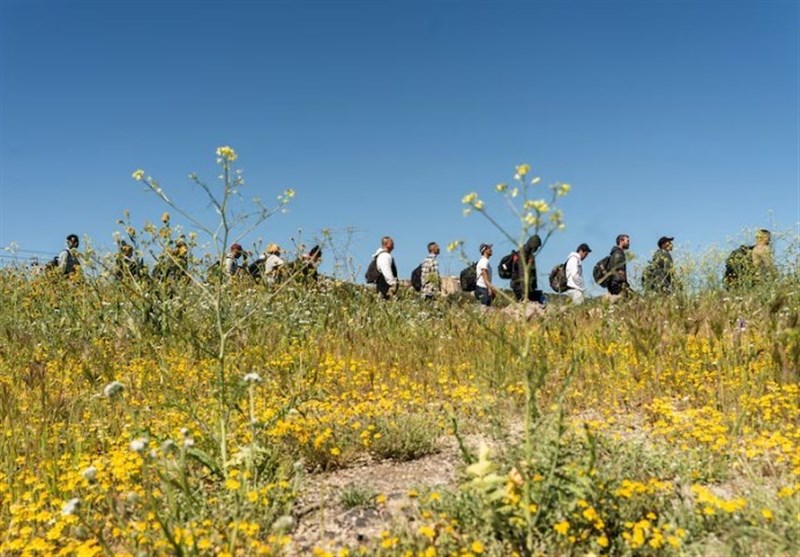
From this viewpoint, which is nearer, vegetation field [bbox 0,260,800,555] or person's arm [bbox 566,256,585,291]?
vegetation field [bbox 0,260,800,555]

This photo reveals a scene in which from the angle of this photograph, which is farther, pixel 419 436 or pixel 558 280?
pixel 558 280

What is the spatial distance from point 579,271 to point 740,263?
3.40m

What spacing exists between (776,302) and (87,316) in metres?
8.35

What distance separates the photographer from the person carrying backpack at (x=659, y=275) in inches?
376

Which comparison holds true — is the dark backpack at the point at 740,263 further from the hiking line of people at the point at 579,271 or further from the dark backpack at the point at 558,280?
the dark backpack at the point at 558,280

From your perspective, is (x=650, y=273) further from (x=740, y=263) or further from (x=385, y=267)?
(x=385, y=267)

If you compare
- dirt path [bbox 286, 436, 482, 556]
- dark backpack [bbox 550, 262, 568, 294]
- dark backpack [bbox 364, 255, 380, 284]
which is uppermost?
dark backpack [bbox 364, 255, 380, 284]

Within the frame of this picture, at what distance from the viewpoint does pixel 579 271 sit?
13352 millimetres

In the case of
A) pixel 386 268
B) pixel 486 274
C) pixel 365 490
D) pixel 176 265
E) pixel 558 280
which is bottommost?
pixel 365 490

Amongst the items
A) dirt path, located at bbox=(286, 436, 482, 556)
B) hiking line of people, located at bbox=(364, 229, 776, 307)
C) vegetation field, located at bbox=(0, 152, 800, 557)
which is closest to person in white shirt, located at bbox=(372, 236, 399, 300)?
hiking line of people, located at bbox=(364, 229, 776, 307)

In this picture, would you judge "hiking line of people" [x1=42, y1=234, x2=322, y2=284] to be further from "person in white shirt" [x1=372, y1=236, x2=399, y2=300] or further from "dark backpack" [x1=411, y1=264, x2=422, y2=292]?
"dark backpack" [x1=411, y1=264, x2=422, y2=292]

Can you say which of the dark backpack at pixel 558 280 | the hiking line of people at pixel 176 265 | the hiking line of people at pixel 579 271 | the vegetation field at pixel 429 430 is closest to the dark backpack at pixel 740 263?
the hiking line of people at pixel 579 271

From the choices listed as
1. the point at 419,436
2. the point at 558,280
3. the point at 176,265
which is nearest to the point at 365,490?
the point at 419,436

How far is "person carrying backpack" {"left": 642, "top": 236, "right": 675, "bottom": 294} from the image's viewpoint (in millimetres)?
9539
